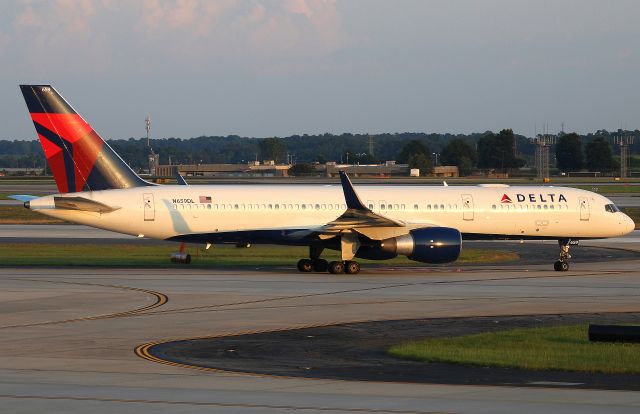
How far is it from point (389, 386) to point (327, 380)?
1323 mm

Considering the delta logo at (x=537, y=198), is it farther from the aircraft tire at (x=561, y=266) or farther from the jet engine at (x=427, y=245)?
the jet engine at (x=427, y=245)

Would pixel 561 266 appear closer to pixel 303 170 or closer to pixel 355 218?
pixel 355 218

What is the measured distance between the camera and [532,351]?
80.4 ft

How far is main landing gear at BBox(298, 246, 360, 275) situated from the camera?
149ft

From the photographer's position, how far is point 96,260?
5134 centimetres

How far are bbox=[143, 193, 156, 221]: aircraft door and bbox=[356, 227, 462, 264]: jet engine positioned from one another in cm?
935

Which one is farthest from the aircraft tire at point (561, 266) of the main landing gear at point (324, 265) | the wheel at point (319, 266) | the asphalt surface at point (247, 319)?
the wheel at point (319, 266)

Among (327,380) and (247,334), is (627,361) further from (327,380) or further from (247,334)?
(247,334)

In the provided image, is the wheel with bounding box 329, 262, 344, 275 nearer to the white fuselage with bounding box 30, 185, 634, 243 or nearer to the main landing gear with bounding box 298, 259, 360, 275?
the main landing gear with bounding box 298, 259, 360, 275

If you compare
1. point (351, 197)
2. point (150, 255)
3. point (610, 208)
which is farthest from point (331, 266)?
point (610, 208)

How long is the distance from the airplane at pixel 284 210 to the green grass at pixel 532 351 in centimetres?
1668

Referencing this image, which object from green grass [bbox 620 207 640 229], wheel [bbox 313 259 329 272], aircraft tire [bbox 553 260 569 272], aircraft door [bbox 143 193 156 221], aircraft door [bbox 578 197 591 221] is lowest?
aircraft tire [bbox 553 260 569 272]

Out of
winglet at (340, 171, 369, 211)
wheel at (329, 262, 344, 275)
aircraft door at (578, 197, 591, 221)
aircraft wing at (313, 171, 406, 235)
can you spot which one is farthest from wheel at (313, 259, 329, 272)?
aircraft door at (578, 197, 591, 221)

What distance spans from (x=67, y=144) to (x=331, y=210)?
1111 cm
